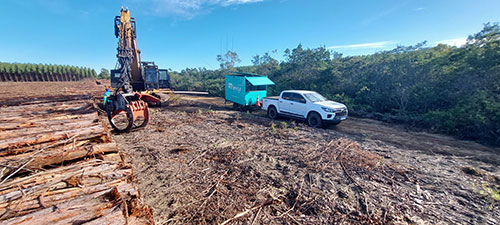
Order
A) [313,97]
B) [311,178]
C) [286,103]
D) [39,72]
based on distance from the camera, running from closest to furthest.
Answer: [311,178] < [313,97] < [286,103] < [39,72]

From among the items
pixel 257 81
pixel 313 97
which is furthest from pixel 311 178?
pixel 257 81

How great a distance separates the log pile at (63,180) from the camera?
168 centimetres

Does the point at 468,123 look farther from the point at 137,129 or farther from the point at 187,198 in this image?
the point at 137,129

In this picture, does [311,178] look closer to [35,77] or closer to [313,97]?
[313,97]

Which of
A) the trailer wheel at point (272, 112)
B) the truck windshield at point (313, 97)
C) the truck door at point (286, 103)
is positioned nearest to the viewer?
the truck windshield at point (313, 97)

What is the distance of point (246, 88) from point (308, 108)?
181 inches

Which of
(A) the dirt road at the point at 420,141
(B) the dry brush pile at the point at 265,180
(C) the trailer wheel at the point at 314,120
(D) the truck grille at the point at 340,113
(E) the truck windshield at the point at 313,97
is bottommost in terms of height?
(B) the dry brush pile at the point at 265,180

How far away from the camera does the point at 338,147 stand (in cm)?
630

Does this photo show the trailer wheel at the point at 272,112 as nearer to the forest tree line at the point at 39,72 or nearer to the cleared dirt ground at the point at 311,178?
the cleared dirt ground at the point at 311,178

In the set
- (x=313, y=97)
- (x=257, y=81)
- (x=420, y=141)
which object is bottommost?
(x=420, y=141)

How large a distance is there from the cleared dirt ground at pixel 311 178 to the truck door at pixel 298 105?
2270 mm

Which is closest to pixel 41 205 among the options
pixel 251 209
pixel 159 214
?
pixel 159 214

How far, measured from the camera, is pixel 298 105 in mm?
9906

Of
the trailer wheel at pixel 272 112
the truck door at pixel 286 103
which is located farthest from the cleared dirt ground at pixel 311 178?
the trailer wheel at pixel 272 112
